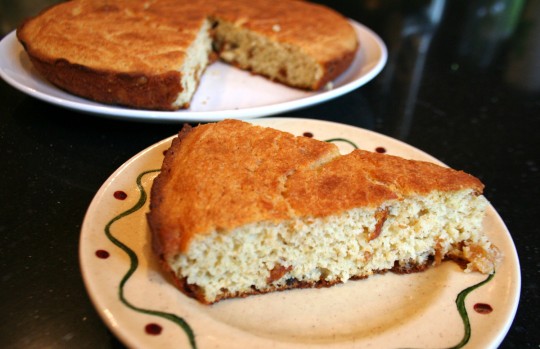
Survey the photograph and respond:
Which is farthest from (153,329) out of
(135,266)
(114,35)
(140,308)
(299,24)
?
(299,24)

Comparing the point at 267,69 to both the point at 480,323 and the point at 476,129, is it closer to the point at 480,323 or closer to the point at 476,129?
the point at 476,129

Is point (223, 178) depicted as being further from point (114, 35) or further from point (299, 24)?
point (299, 24)

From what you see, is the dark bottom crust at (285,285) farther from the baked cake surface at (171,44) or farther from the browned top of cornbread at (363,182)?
the baked cake surface at (171,44)

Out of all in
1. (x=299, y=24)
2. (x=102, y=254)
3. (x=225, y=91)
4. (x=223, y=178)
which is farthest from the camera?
(x=299, y=24)

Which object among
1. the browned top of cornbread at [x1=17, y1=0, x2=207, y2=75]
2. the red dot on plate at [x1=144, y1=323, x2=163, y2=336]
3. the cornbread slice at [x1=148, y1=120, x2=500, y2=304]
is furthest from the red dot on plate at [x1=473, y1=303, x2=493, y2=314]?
the browned top of cornbread at [x1=17, y1=0, x2=207, y2=75]

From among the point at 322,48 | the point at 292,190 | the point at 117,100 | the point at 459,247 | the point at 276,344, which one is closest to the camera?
the point at 276,344

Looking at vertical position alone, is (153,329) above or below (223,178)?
below

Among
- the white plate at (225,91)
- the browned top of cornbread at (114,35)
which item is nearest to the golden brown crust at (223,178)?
the white plate at (225,91)

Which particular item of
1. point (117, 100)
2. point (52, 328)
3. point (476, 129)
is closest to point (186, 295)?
point (52, 328)
